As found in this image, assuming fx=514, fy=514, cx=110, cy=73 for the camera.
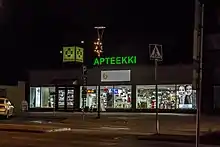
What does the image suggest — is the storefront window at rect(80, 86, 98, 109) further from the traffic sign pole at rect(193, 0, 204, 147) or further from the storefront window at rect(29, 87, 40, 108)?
the traffic sign pole at rect(193, 0, 204, 147)

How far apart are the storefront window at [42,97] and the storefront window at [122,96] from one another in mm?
7129

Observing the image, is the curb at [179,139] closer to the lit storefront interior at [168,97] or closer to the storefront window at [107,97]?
the lit storefront interior at [168,97]

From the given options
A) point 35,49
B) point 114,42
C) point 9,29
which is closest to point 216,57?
point 114,42

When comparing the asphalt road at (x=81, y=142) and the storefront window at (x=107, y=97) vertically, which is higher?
the storefront window at (x=107, y=97)

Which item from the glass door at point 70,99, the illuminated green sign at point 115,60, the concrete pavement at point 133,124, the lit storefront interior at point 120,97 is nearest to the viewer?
the concrete pavement at point 133,124

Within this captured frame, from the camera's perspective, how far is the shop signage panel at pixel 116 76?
1907 inches

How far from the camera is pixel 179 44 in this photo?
47188 millimetres

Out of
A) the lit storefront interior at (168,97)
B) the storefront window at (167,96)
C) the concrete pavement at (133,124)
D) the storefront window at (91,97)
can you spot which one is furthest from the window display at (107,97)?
the concrete pavement at (133,124)

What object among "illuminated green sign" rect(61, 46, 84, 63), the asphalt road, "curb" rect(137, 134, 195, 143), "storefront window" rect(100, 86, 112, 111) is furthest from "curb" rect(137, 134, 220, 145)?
"storefront window" rect(100, 86, 112, 111)

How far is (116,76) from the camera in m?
49.0

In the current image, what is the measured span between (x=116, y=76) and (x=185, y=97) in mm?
7017

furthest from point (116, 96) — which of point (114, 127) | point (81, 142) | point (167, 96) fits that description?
point (81, 142)

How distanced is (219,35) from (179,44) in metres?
4.84

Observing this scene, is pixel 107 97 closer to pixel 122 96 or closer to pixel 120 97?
pixel 120 97
